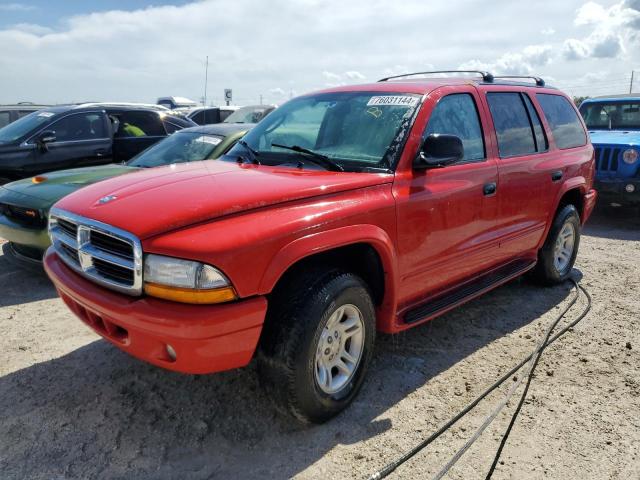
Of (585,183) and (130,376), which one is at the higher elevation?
(585,183)

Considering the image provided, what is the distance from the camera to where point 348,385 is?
9.70 ft

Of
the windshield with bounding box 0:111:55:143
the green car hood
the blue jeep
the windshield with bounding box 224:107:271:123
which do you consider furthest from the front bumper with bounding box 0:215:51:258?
the windshield with bounding box 224:107:271:123

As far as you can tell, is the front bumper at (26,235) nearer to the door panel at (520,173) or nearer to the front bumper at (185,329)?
the front bumper at (185,329)

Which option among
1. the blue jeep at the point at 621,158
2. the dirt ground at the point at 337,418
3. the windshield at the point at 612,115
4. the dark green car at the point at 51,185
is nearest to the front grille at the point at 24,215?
the dark green car at the point at 51,185

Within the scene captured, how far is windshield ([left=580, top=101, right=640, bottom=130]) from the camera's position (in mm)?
8898

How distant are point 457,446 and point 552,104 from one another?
3.44 metres

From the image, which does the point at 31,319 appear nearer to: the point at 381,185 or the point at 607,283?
the point at 381,185

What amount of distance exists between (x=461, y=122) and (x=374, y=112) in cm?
68

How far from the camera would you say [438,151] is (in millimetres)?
3092

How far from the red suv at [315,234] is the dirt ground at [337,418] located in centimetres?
31

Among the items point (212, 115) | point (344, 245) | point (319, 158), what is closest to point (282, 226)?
point (344, 245)

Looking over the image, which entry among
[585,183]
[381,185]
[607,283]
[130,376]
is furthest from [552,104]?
[130,376]

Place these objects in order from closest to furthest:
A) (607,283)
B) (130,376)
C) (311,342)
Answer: (311,342) < (130,376) < (607,283)

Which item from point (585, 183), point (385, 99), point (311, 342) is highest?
point (385, 99)
